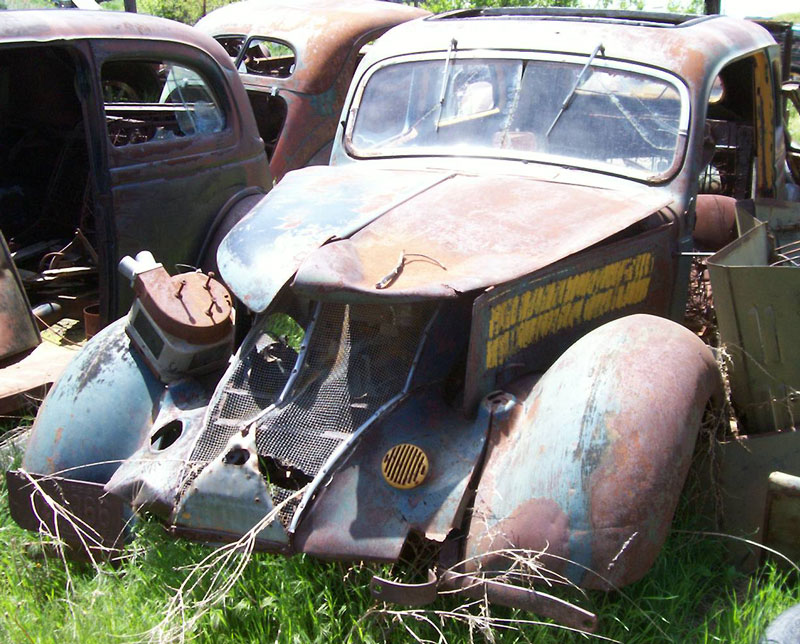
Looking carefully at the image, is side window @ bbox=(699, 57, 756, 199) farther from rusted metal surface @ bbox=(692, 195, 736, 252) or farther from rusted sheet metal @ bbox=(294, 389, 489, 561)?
rusted sheet metal @ bbox=(294, 389, 489, 561)

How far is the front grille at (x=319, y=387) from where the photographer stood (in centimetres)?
274

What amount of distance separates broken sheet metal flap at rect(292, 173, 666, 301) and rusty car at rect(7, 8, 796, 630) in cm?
1

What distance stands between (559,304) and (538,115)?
44.7 inches

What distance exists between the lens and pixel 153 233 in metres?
4.82

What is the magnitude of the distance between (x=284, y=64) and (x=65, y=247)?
3534mm

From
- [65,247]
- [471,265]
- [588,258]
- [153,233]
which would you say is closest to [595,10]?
[588,258]

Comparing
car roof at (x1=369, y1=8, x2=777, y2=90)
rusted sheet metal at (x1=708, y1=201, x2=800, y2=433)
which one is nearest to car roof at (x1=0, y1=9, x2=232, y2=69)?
car roof at (x1=369, y1=8, x2=777, y2=90)

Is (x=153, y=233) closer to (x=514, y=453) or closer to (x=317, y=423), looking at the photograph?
(x=317, y=423)

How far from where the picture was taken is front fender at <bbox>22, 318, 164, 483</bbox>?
3.14 meters

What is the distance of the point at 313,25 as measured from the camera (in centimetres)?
765

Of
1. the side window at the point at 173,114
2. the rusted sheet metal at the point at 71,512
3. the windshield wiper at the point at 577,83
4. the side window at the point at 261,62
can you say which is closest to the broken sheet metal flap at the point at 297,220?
the windshield wiper at the point at 577,83

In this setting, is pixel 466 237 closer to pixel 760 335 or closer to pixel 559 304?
pixel 559 304

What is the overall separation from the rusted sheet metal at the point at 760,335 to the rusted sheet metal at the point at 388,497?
999 mm

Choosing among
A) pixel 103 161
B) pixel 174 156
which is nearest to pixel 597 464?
pixel 103 161
